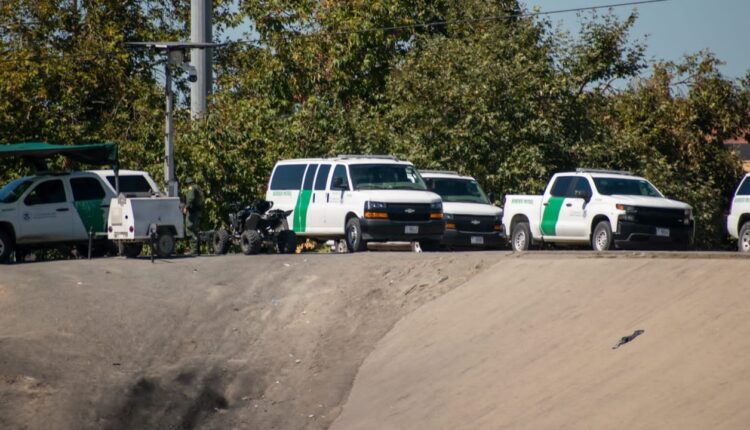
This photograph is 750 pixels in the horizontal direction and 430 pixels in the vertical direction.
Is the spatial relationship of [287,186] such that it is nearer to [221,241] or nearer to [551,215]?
[221,241]

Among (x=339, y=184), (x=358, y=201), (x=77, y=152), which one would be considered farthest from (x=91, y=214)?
(x=358, y=201)

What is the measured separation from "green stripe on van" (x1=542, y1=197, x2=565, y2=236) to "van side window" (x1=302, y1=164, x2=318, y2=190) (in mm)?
5237

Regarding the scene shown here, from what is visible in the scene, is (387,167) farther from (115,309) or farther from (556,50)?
(556,50)

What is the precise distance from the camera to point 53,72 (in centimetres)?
3975

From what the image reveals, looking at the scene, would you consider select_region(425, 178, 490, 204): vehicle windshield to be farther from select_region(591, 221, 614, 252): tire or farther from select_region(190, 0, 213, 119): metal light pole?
select_region(190, 0, 213, 119): metal light pole

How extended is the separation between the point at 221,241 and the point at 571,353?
1242cm

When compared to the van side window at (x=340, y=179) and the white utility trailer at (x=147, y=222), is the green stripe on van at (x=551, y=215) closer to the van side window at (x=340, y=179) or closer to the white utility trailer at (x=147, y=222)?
the van side window at (x=340, y=179)

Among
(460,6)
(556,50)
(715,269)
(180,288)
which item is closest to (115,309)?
(180,288)

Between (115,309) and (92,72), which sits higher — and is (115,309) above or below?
below

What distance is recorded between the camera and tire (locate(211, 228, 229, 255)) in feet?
83.8

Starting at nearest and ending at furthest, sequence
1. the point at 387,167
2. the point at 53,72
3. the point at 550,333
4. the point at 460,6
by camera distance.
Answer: the point at 550,333 → the point at 387,167 → the point at 53,72 → the point at 460,6

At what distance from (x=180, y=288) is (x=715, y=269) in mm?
9249

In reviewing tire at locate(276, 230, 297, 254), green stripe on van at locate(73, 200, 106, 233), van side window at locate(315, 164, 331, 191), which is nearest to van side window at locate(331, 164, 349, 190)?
van side window at locate(315, 164, 331, 191)

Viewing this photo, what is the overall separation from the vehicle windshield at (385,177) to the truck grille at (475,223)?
1.49 meters
